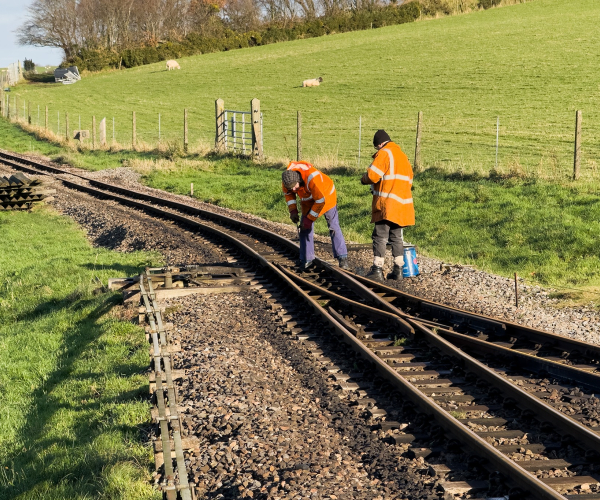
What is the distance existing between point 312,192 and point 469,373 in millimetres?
4450

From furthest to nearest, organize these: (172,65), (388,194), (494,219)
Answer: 1. (172,65)
2. (494,219)
3. (388,194)

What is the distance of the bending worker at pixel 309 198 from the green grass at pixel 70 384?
280 centimetres

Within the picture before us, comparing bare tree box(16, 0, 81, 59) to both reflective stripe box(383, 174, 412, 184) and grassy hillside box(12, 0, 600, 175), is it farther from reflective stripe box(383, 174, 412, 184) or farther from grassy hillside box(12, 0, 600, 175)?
reflective stripe box(383, 174, 412, 184)

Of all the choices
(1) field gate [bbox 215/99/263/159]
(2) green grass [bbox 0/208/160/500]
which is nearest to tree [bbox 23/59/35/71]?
(1) field gate [bbox 215/99/263/159]

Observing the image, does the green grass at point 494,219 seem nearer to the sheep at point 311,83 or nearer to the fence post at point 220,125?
the fence post at point 220,125

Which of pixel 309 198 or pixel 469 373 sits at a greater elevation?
pixel 309 198

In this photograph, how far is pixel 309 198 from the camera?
35.5 ft

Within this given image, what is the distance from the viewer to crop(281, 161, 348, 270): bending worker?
1040cm

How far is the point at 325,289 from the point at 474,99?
105 ft

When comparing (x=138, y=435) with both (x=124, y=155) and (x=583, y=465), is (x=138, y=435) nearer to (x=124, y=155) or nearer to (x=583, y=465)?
(x=583, y=465)

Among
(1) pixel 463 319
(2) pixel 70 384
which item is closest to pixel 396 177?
(1) pixel 463 319

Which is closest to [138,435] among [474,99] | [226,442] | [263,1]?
[226,442]

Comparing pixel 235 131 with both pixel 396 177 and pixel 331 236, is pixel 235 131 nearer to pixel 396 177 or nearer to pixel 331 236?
pixel 331 236

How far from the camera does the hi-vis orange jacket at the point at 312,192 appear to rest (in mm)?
10531
